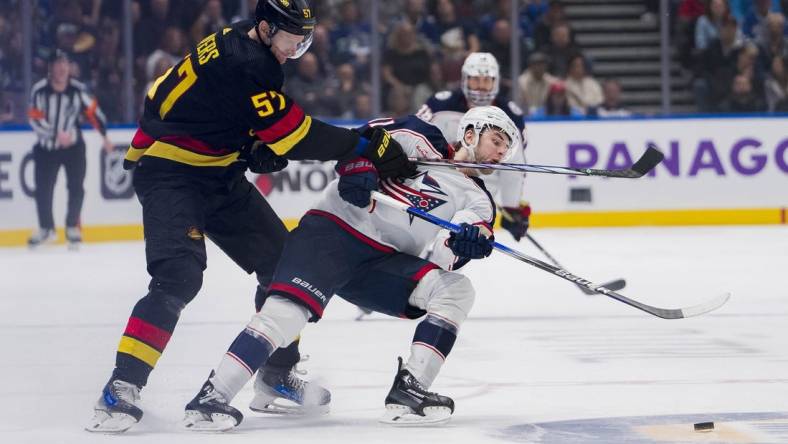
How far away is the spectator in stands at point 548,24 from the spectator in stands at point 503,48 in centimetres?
19

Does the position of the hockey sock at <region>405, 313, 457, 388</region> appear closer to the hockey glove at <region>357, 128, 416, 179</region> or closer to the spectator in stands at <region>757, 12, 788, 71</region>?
the hockey glove at <region>357, 128, 416, 179</region>

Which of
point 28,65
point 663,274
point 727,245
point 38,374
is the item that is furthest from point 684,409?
point 28,65

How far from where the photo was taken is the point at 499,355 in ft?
17.7

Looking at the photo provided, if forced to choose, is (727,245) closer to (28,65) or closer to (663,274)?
(663,274)

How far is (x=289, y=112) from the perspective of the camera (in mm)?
3920

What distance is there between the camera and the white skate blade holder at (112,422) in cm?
384

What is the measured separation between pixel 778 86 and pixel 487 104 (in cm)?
502

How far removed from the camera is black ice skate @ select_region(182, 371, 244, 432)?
3.81 metres

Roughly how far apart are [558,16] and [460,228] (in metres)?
7.30

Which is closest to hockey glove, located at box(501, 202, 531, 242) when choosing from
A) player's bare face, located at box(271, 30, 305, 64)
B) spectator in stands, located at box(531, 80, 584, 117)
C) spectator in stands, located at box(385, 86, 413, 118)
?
player's bare face, located at box(271, 30, 305, 64)

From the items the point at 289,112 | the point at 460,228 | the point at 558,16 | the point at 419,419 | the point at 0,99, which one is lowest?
the point at 419,419

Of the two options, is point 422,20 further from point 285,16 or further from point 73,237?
point 285,16

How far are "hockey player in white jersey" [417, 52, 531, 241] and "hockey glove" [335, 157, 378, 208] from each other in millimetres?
2556

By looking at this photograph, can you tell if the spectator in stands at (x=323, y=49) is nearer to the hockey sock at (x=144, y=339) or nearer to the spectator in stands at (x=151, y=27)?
the spectator in stands at (x=151, y=27)
